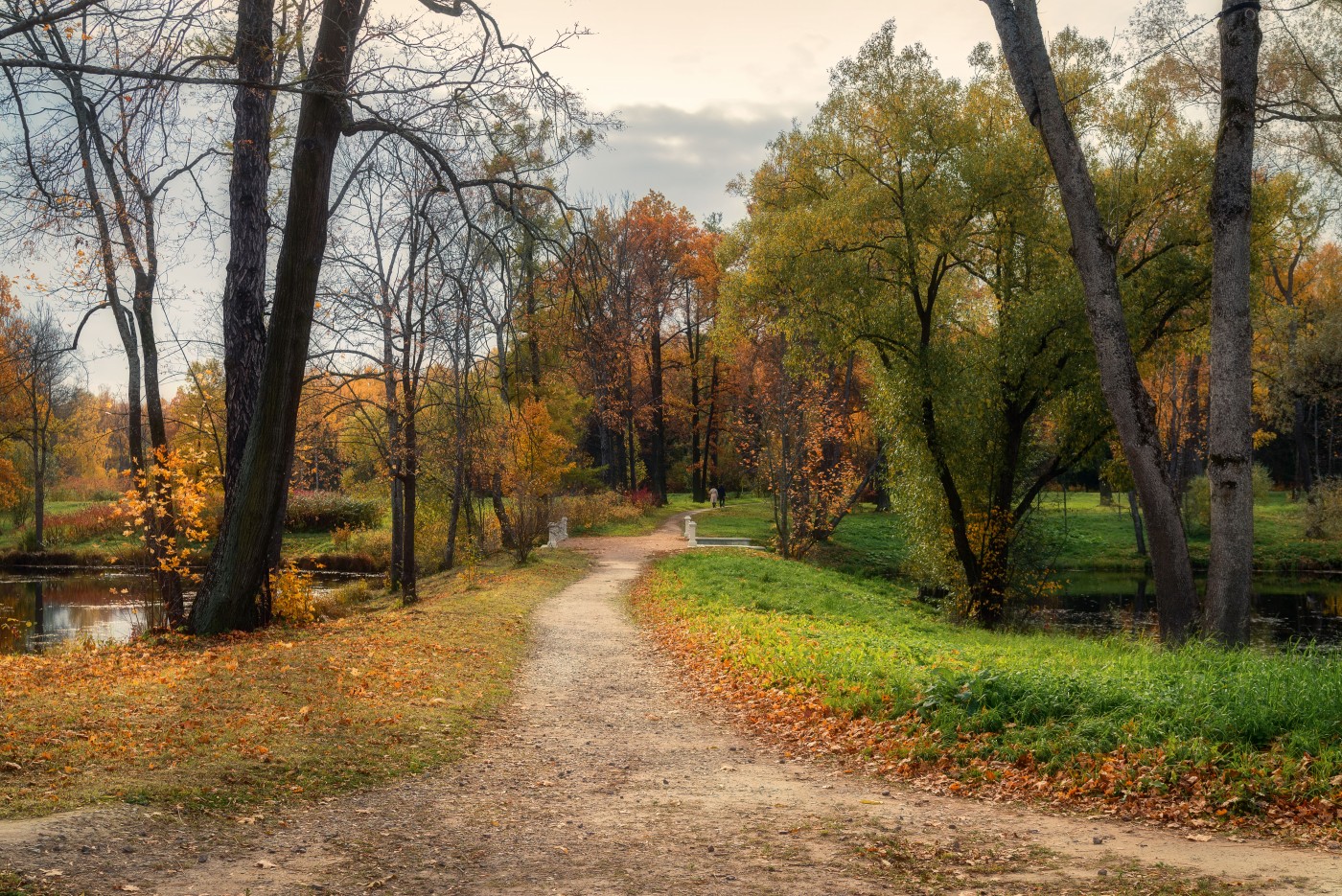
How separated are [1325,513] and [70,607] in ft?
129

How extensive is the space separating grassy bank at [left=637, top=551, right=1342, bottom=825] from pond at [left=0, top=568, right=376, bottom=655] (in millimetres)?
9944

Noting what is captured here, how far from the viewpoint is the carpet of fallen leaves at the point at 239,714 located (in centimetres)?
575

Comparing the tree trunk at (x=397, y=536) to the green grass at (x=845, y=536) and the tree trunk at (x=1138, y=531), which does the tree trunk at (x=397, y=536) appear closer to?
A: the green grass at (x=845, y=536)

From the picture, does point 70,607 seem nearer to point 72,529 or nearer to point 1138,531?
point 72,529

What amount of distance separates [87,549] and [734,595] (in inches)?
1086

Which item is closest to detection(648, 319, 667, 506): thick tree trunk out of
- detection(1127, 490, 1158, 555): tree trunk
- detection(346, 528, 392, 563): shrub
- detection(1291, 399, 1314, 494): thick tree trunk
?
detection(346, 528, 392, 563): shrub

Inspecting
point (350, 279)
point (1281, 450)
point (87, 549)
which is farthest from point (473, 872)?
point (1281, 450)

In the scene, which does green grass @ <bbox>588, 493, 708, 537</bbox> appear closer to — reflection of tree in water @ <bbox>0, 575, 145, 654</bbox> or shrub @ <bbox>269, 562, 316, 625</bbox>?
reflection of tree in water @ <bbox>0, 575, 145, 654</bbox>

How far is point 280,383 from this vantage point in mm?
11375

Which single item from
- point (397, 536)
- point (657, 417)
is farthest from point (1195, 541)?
point (397, 536)

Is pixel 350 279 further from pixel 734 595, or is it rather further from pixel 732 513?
pixel 732 513

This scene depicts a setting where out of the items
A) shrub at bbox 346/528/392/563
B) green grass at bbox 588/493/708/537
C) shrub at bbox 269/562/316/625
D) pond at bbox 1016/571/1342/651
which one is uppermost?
shrub at bbox 269/562/316/625

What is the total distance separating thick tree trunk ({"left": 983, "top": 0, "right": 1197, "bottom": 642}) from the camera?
11.3 metres

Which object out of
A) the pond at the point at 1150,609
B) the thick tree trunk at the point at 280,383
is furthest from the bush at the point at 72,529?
the pond at the point at 1150,609
